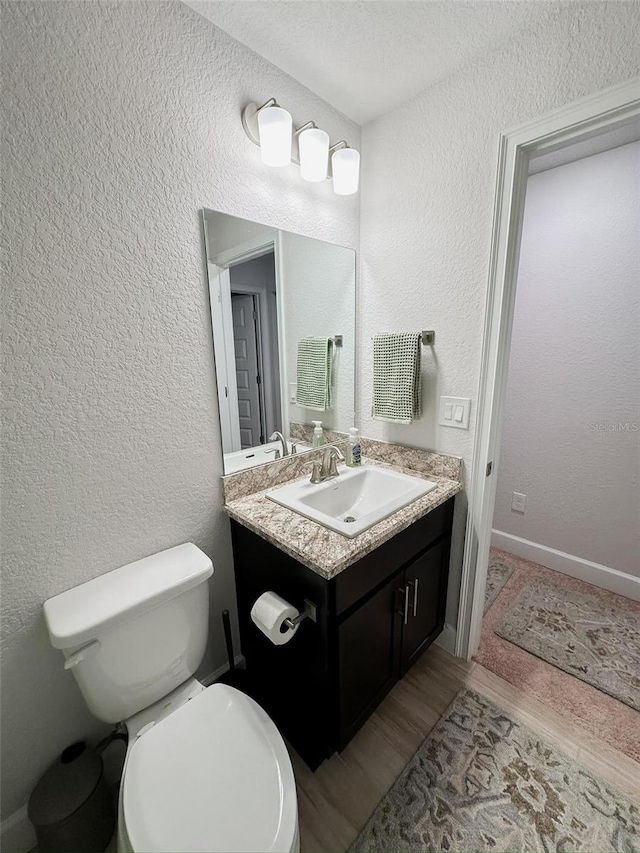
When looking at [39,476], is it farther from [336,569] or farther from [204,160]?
[204,160]

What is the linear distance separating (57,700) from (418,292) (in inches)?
72.6

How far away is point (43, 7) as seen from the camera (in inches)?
30.5

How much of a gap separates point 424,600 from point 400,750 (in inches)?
19.4

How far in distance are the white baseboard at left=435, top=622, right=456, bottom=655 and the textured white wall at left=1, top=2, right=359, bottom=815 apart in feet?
4.03

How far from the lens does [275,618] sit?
3.24ft

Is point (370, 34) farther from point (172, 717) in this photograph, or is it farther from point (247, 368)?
point (172, 717)

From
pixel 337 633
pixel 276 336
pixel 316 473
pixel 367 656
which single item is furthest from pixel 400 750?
pixel 276 336

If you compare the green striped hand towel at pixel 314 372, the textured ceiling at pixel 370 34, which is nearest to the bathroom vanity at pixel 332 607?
the green striped hand towel at pixel 314 372

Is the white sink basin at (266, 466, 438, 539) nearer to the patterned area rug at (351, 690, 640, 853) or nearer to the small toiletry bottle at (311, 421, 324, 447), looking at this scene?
the small toiletry bottle at (311, 421, 324, 447)

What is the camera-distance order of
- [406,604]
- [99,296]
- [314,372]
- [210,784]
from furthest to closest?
1. [314,372]
2. [406,604]
3. [99,296]
4. [210,784]

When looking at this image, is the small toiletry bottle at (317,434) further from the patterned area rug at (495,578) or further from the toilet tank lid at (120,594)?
the patterned area rug at (495,578)

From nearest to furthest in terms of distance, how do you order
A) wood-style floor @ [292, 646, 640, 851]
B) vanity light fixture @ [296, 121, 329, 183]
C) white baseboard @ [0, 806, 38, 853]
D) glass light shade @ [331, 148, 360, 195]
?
white baseboard @ [0, 806, 38, 853], wood-style floor @ [292, 646, 640, 851], vanity light fixture @ [296, 121, 329, 183], glass light shade @ [331, 148, 360, 195]

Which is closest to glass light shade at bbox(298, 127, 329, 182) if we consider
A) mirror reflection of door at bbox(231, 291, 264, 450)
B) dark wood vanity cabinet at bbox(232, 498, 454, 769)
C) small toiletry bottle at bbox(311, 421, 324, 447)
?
mirror reflection of door at bbox(231, 291, 264, 450)

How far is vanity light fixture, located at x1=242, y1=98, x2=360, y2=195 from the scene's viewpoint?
110 cm
